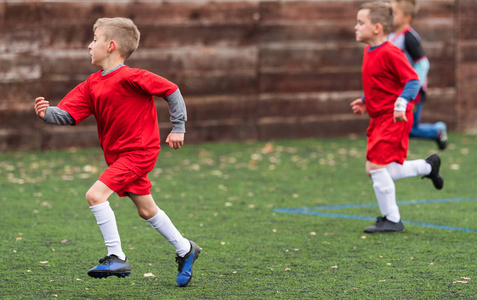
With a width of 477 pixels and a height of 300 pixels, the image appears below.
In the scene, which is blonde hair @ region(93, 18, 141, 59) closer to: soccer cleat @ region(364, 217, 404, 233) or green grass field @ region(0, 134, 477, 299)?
green grass field @ region(0, 134, 477, 299)

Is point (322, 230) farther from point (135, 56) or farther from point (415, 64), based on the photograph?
point (135, 56)

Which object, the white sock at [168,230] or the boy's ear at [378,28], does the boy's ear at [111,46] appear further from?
the boy's ear at [378,28]

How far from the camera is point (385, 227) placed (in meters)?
6.08

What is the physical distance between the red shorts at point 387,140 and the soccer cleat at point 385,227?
429mm

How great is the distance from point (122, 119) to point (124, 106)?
7 centimetres

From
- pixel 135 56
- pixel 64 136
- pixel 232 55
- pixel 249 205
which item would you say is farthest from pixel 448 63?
pixel 249 205

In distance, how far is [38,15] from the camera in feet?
35.9

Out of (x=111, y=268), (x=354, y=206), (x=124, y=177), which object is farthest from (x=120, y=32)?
(x=354, y=206)

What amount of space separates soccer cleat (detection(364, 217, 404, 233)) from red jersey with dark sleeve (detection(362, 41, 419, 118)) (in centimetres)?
77

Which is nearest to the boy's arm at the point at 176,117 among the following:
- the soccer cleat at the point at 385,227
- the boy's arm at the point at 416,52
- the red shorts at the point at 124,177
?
the red shorts at the point at 124,177

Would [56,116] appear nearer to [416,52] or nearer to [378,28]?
[378,28]

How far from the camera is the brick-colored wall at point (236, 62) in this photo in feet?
36.0

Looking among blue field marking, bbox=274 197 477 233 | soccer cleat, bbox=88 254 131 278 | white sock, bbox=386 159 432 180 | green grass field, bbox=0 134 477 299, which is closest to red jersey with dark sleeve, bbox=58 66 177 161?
soccer cleat, bbox=88 254 131 278

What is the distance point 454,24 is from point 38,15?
6229 millimetres
